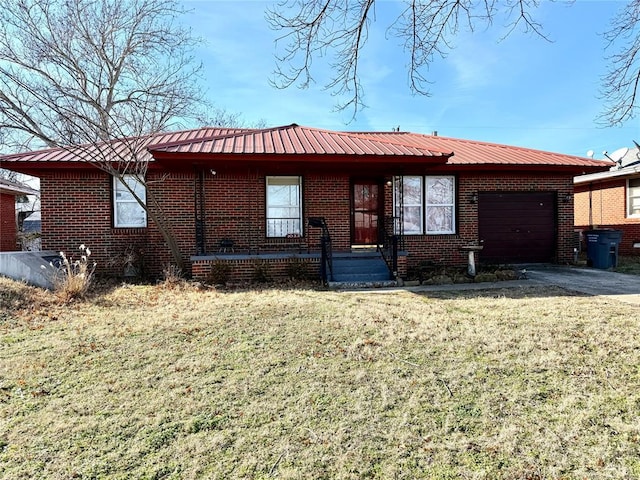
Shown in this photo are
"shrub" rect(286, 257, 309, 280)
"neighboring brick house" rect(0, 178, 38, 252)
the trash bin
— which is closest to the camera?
"shrub" rect(286, 257, 309, 280)

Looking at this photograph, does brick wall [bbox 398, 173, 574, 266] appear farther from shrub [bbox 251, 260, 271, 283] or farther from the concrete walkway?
shrub [bbox 251, 260, 271, 283]

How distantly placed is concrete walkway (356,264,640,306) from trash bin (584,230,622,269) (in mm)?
819

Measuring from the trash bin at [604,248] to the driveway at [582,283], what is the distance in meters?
0.70

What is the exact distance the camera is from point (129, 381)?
356 centimetres

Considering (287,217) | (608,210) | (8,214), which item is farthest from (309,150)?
(8,214)

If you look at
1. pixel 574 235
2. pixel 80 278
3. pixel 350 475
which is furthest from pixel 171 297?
pixel 574 235

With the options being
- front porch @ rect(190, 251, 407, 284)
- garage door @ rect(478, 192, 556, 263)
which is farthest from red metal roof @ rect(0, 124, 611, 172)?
front porch @ rect(190, 251, 407, 284)

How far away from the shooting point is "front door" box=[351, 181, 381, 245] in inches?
433

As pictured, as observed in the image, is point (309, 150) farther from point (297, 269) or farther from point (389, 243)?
point (389, 243)

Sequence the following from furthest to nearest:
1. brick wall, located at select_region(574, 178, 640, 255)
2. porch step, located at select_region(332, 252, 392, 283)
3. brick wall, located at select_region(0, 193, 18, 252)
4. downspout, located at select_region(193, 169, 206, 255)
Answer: brick wall, located at select_region(0, 193, 18, 252)
brick wall, located at select_region(574, 178, 640, 255)
downspout, located at select_region(193, 169, 206, 255)
porch step, located at select_region(332, 252, 392, 283)

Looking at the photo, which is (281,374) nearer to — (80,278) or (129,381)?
(129,381)

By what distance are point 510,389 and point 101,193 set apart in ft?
32.7

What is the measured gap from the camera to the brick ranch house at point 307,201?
8.91m

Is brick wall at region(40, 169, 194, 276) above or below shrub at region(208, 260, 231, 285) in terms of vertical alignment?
above
